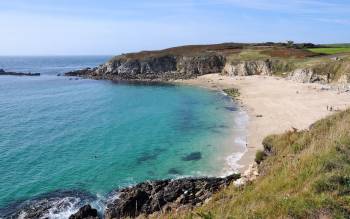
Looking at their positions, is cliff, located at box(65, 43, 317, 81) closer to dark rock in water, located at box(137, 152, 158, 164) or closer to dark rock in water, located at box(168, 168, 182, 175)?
dark rock in water, located at box(137, 152, 158, 164)

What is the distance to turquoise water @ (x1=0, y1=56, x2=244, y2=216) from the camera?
91.5 feet

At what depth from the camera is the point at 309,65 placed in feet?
233

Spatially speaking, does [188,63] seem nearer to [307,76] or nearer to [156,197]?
[307,76]

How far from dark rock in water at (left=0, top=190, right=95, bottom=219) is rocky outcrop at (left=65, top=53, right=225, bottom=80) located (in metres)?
71.6

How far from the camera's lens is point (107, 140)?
3894 cm

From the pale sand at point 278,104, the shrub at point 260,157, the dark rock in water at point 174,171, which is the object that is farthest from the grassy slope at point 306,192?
the pale sand at point 278,104

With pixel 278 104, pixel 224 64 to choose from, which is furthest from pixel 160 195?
pixel 224 64

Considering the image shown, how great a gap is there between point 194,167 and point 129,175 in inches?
194

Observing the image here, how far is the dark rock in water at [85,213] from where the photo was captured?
20.9 meters

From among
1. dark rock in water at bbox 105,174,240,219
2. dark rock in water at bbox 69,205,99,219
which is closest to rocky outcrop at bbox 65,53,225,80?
dark rock in water at bbox 105,174,240,219

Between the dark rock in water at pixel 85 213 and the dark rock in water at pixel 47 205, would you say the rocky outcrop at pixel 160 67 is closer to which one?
the dark rock in water at pixel 47 205

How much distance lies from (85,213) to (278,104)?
37.6 m

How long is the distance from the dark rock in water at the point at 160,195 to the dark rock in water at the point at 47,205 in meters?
2.37

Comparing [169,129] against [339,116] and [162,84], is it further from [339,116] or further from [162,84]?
[162,84]
